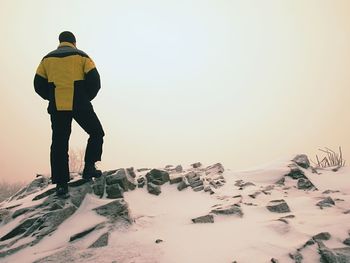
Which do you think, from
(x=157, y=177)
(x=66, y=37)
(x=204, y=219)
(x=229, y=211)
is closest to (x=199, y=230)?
(x=204, y=219)

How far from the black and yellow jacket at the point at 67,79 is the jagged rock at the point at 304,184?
3814 mm

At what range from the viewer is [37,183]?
267 inches

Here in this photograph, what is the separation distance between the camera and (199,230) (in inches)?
162

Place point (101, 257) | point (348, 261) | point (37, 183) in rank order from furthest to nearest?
point (37, 183) → point (101, 257) → point (348, 261)

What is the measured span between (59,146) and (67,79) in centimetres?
104

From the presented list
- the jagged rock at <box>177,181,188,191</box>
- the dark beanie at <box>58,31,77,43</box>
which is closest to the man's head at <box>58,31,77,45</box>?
the dark beanie at <box>58,31,77,43</box>

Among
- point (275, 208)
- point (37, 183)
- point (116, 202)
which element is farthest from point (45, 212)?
point (275, 208)

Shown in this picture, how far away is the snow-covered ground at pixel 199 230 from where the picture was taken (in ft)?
11.4

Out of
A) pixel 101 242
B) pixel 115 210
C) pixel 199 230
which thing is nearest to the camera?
pixel 101 242

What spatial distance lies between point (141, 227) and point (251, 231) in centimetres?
135

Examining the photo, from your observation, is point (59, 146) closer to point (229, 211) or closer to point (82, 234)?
point (82, 234)

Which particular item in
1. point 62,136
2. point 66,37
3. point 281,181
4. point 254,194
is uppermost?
point 66,37

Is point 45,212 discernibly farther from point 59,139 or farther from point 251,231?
point 251,231

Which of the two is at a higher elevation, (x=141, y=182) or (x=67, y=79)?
(x=67, y=79)
